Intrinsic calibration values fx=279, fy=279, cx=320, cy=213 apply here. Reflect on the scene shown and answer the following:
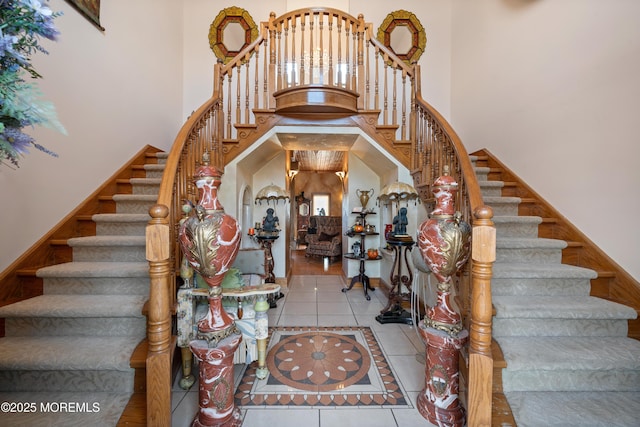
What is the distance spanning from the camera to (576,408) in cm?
149

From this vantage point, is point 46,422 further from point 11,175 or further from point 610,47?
point 610,47

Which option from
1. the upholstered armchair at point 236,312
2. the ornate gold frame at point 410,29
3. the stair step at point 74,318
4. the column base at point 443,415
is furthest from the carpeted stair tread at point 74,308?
the ornate gold frame at point 410,29

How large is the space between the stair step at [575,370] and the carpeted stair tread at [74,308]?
2300mm

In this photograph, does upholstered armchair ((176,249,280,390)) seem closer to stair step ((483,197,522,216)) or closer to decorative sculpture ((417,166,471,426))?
decorative sculpture ((417,166,471,426))

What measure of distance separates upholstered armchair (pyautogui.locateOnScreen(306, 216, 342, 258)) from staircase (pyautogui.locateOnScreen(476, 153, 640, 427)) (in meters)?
5.35

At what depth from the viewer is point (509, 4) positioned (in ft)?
10.7

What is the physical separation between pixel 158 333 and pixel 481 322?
5.36 ft

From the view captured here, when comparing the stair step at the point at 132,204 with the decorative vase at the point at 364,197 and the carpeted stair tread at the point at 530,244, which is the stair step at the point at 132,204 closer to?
the decorative vase at the point at 364,197

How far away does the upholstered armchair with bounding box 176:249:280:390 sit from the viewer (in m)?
1.81

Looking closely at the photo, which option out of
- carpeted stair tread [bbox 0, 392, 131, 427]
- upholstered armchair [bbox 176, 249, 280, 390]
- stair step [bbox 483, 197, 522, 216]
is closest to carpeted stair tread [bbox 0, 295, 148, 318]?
upholstered armchair [bbox 176, 249, 280, 390]

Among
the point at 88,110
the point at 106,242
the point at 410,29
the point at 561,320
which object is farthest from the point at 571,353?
the point at 410,29

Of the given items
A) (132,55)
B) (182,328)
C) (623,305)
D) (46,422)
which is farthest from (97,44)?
(623,305)

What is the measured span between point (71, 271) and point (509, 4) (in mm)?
5054

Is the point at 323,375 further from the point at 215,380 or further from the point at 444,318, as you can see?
the point at 444,318
